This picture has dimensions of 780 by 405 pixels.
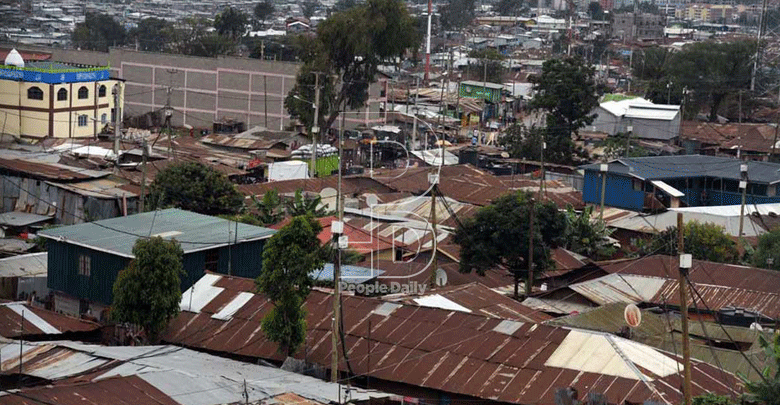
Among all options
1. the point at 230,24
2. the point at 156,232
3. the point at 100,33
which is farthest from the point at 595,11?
the point at 156,232

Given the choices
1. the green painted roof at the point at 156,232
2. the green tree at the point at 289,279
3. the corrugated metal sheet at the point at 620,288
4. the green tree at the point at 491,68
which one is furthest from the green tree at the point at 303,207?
the green tree at the point at 491,68

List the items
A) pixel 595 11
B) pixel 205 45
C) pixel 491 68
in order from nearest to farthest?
1. pixel 205 45
2. pixel 491 68
3. pixel 595 11

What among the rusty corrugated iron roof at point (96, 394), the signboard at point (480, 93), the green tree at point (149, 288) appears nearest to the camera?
the rusty corrugated iron roof at point (96, 394)

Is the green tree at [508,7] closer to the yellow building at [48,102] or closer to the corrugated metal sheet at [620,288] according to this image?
the yellow building at [48,102]

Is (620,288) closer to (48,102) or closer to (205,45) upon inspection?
(48,102)

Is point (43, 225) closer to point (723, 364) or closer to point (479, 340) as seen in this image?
point (479, 340)
